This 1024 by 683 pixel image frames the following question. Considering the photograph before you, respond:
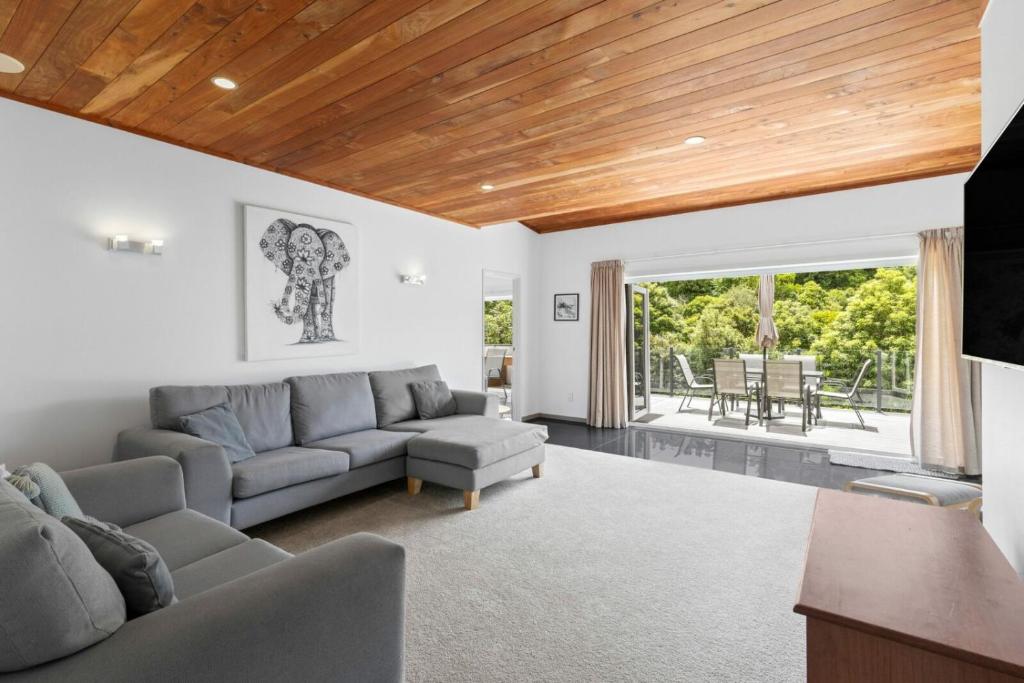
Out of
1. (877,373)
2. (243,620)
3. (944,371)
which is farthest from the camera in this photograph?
(877,373)

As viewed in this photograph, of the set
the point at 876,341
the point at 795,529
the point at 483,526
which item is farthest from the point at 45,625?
A: the point at 876,341

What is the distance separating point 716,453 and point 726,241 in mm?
2345

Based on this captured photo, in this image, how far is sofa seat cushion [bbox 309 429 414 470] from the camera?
3459mm

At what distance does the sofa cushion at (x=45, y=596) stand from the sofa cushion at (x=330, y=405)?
267 cm

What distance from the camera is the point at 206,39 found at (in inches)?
83.8

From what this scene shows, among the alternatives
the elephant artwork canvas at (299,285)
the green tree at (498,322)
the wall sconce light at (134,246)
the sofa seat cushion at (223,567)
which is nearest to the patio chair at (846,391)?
the green tree at (498,322)

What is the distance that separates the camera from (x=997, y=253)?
154cm

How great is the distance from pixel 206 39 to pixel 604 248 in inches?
197

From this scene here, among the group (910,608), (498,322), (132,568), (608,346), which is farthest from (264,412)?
(498,322)

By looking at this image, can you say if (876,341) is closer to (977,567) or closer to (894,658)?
(977,567)

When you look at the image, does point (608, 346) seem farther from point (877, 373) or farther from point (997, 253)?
point (997, 253)

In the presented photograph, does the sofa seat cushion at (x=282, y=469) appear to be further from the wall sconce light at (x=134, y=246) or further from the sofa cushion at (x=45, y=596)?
the sofa cushion at (x=45, y=596)

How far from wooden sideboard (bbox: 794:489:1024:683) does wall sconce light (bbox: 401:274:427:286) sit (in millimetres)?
4234

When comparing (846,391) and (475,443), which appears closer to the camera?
(475,443)
